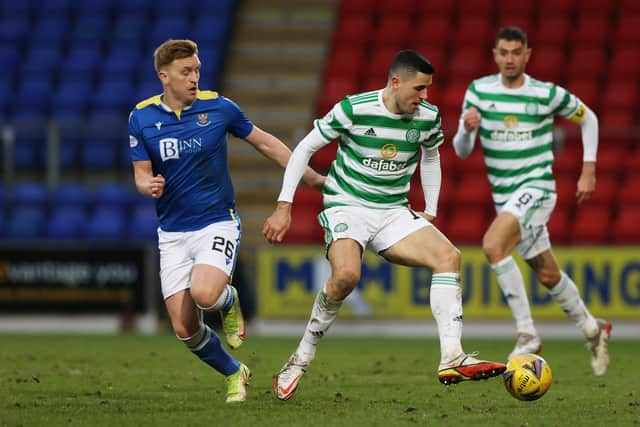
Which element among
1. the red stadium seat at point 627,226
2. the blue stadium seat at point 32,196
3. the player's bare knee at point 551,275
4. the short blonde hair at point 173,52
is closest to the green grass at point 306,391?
the player's bare knee at point 551,275

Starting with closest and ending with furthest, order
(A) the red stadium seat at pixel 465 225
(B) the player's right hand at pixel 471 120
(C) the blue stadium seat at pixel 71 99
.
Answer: (B) the player's right hand at pixel 471 120, (A) the red stadium seat at pixel 465 225, (C) the blue stadium seat at pixel 71 99

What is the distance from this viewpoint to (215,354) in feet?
21.8

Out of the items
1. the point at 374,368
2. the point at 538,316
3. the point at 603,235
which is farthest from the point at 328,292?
the point at 603,235

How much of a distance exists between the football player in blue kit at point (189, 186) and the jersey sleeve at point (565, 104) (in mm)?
2334

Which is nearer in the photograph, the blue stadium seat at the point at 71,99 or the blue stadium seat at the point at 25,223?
the blue stadium seat at the point at 25,223

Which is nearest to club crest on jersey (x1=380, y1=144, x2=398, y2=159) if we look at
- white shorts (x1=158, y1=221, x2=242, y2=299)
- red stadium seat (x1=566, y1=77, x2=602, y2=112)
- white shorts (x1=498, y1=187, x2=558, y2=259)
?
white shorts (x1=158, y1=221, x2=242, y2=299)

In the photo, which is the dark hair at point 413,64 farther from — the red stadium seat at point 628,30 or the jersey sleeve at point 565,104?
the red stadium seat at point 628,30

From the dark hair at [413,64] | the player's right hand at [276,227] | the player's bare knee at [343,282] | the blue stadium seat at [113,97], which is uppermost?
the dark hair at [413,64]

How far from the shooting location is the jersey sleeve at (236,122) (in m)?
6.81

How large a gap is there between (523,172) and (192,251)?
2708mm

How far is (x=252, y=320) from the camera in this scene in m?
13.0

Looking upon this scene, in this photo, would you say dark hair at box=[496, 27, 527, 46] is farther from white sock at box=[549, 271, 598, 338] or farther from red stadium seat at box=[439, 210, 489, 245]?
red stadium seat at box=[439, 210, 489, 245]

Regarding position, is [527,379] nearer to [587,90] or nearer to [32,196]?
[32,196]

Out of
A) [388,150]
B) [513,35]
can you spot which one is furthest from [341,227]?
[513,35]
